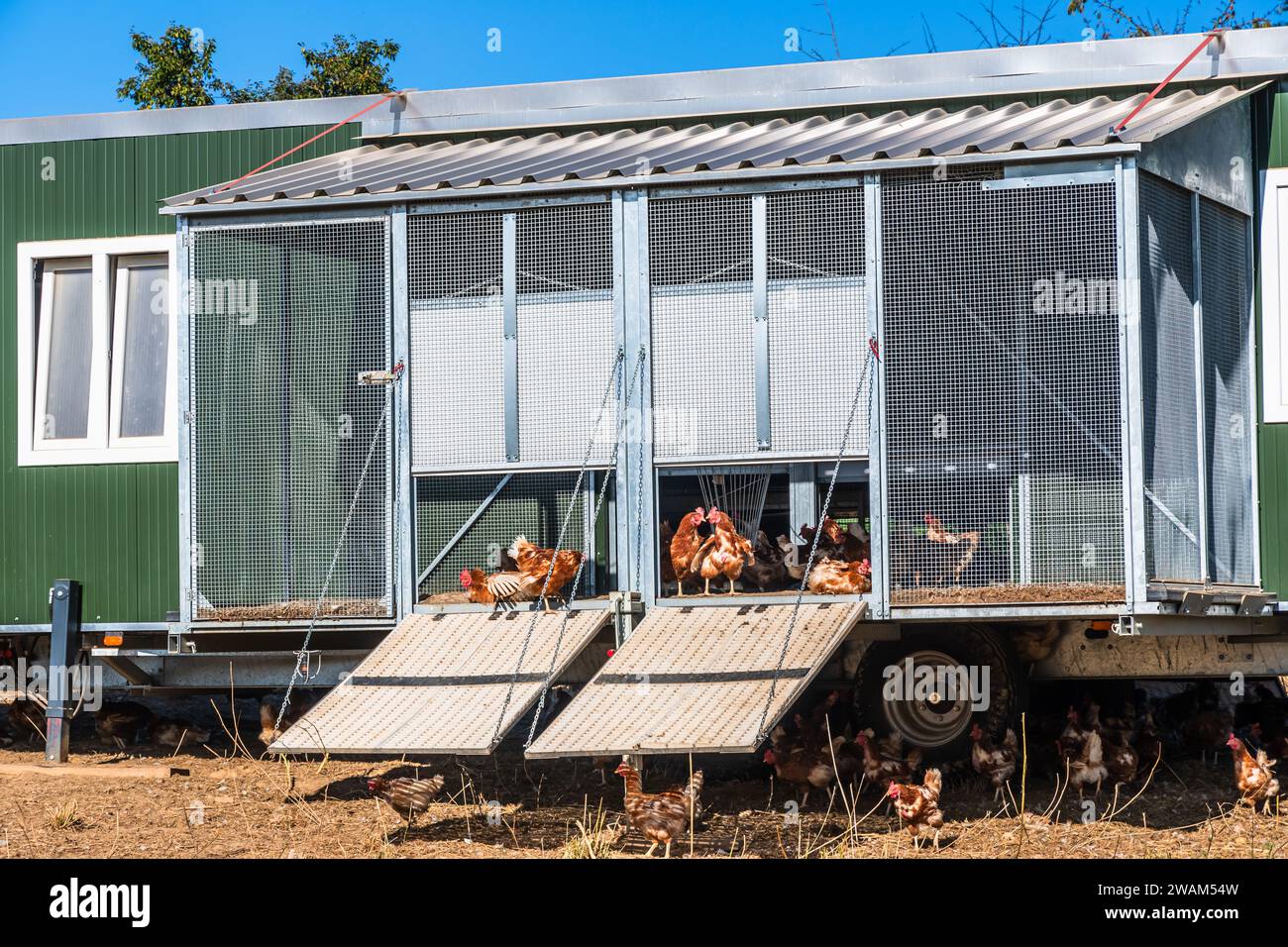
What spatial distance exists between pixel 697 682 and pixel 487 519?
2117 millimetres

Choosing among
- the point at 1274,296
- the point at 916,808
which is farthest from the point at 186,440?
the point at 1274,296

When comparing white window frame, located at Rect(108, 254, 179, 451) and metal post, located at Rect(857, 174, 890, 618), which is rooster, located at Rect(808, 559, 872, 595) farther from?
white window frame, located at Rect(108, 254, 179, 451)

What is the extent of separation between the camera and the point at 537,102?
1177 centimetres

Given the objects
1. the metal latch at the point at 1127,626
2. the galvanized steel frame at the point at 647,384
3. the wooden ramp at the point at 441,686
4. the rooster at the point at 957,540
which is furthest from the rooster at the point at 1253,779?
the wooden ramp at the point at 441,686

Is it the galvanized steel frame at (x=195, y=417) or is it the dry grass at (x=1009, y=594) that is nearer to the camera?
the dry grass at (x=1009, y=594)

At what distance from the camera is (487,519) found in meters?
9.92

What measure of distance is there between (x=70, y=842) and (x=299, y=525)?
7.05ft

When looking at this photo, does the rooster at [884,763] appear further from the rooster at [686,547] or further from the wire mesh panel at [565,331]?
the wire mesh panel at [565,331]

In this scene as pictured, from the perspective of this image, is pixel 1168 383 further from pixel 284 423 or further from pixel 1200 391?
pixel 284 423

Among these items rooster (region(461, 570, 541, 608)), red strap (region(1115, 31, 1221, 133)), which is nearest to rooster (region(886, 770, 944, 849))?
rooster (region(461, 570, 541, 608))

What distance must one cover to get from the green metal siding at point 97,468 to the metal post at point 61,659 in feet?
0.80

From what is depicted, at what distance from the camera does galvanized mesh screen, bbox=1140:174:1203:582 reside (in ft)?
28.3

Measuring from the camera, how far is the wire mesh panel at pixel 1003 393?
28.1 ft
